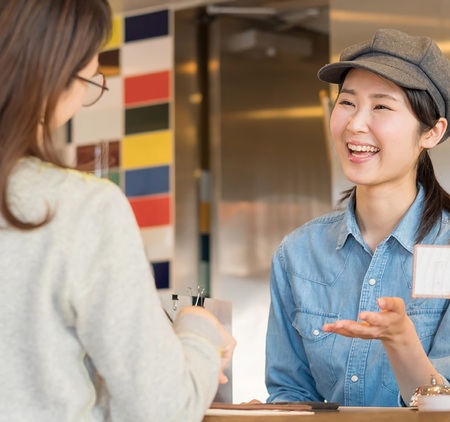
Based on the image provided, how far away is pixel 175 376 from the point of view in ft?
3.95

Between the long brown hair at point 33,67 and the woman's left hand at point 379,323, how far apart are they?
62 cm

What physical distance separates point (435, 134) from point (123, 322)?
1259 mm

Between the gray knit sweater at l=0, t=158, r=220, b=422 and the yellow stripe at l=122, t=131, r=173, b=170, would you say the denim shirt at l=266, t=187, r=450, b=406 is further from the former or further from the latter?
the yellow stripe at l=122, t=131, r=173, b=170

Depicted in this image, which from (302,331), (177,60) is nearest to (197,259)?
(177,60)

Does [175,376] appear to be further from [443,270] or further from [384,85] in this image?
[384,85]

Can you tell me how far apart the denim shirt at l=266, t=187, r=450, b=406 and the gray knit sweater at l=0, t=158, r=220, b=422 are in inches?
36.9

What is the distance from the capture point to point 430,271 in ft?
5.59

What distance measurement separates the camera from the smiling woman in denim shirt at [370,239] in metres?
2.11

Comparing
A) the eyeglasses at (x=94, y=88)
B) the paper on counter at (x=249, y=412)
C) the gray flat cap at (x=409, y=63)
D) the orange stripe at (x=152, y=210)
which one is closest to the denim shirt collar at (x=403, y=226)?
the gray flat cap at (x=409, y=63)

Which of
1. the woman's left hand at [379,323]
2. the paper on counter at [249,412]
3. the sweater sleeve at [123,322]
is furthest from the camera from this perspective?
the woman's left hand at [379,323]

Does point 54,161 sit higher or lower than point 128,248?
higher

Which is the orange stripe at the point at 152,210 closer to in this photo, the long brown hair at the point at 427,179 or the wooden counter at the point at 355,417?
the long brown hair at the point at 427,179

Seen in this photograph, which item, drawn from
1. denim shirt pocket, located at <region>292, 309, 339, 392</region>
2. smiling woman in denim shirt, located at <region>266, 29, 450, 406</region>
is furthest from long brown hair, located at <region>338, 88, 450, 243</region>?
denim shirt pocket, located at <region>292, 309, 339, 392</region>

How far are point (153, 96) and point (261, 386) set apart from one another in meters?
1.58
